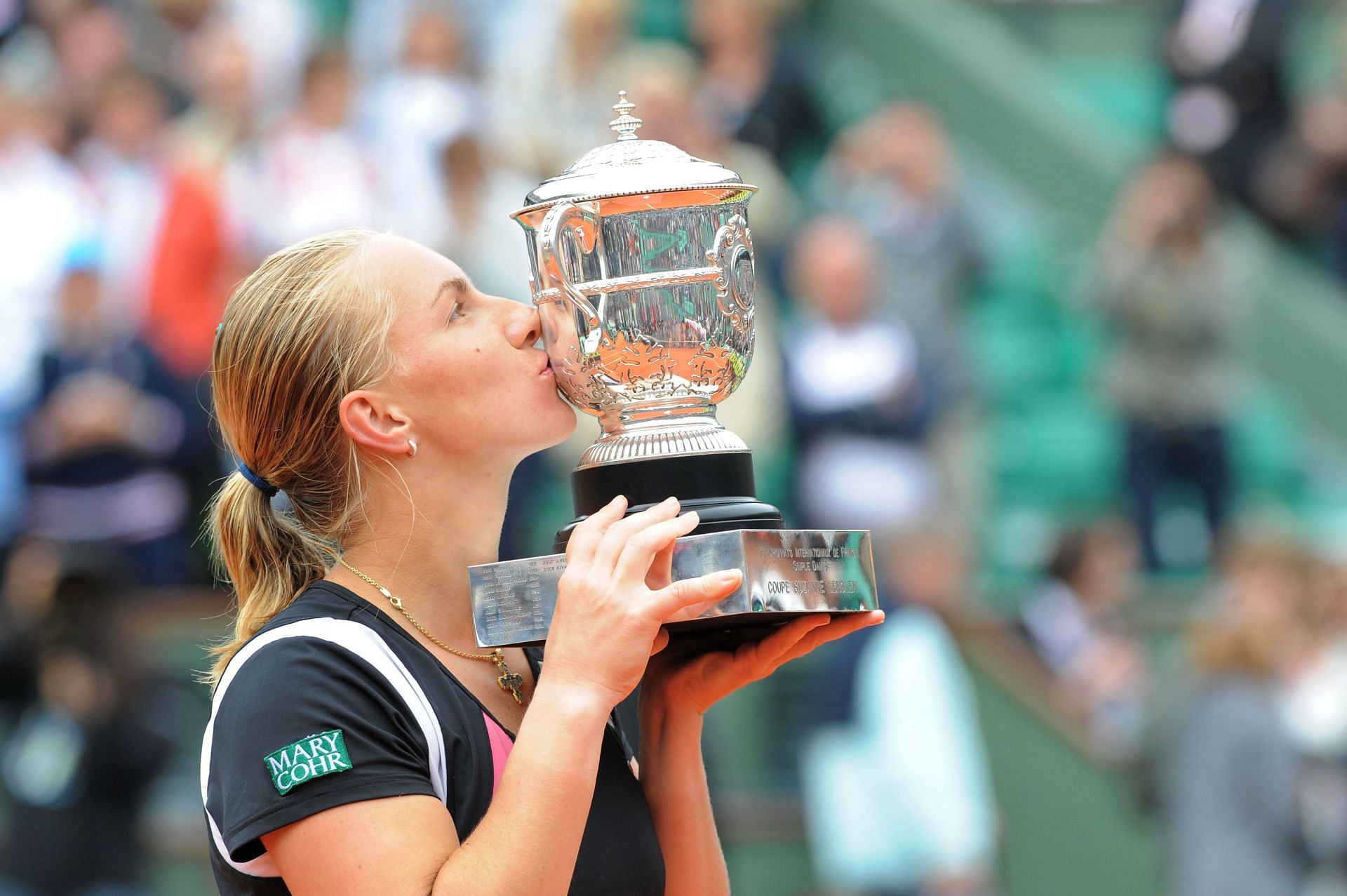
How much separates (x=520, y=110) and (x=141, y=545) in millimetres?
2075

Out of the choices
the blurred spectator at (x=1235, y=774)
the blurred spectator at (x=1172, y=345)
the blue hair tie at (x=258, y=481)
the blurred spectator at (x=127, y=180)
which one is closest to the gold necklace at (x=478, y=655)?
the blue hair tie at (x=258, y=481)

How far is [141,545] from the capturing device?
6.23 metres

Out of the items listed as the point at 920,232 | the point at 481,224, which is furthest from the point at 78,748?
the point at 920,232

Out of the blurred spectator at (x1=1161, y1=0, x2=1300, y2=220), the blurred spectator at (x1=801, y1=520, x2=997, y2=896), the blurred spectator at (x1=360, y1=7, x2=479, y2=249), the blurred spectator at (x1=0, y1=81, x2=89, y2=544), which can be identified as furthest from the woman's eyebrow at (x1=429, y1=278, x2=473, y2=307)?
the blurred spectator at (x1=1161, y1=0, x2=1300, y2=220)

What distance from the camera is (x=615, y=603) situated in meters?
1.81

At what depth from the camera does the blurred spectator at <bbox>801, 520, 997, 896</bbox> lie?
5602 millimetres

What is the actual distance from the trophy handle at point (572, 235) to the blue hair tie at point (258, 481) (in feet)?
1.27

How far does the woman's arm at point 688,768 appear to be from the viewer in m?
2.15

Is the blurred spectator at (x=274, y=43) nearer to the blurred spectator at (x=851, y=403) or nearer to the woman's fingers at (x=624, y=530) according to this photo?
the blurred spectator at (x=851, y=403)

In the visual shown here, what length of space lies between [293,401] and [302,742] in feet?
1.33

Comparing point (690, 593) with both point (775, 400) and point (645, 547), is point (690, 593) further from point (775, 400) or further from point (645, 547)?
point (775, 400)

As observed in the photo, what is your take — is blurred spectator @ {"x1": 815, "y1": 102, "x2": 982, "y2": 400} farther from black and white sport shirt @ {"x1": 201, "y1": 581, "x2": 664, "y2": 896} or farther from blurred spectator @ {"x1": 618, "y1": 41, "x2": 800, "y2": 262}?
black and white sport shirt @ {"x1": 201, "y1": 581, "x2": 664, "y2": 896}

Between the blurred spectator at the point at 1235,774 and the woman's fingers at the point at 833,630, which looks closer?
the woman's fingers at the point at 833,630

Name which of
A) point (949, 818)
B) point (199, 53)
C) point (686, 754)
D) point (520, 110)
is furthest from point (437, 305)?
point (199, 53)
